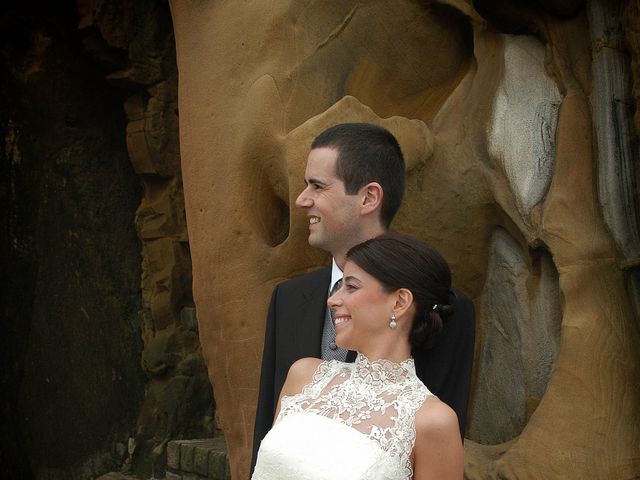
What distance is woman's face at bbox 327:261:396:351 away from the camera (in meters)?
2.28

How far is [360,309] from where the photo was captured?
2283 mm

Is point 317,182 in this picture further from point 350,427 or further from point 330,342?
point 350,427

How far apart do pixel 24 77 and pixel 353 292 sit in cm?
349

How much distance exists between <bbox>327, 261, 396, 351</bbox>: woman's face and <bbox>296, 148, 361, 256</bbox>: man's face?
0.36 metres

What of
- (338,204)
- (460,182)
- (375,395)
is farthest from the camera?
(460,182)

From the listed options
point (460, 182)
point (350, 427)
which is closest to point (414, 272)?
point (350, 427)

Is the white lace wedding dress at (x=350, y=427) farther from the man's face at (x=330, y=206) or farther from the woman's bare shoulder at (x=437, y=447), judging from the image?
the man's face at (x=330, y=206)

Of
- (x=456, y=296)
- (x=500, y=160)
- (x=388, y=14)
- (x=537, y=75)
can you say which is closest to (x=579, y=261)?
(x=500, y=160)

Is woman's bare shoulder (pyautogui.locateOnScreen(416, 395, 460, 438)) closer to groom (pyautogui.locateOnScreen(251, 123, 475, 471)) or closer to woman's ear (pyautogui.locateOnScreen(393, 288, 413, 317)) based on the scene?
woman's ear (pyautogui.locateOnScreen(393, 288, 413, 317))

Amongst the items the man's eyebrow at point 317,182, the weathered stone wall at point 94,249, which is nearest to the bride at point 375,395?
the man's eyebrow at point 317,182

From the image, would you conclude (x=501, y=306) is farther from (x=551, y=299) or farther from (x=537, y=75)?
(x=537, y=75)

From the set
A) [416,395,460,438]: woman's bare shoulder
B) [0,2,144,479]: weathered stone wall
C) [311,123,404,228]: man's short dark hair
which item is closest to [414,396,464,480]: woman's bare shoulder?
[416,395,460,438]: woman's bare shoulder

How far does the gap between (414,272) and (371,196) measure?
0.43 metres

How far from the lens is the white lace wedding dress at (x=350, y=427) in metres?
2.14
